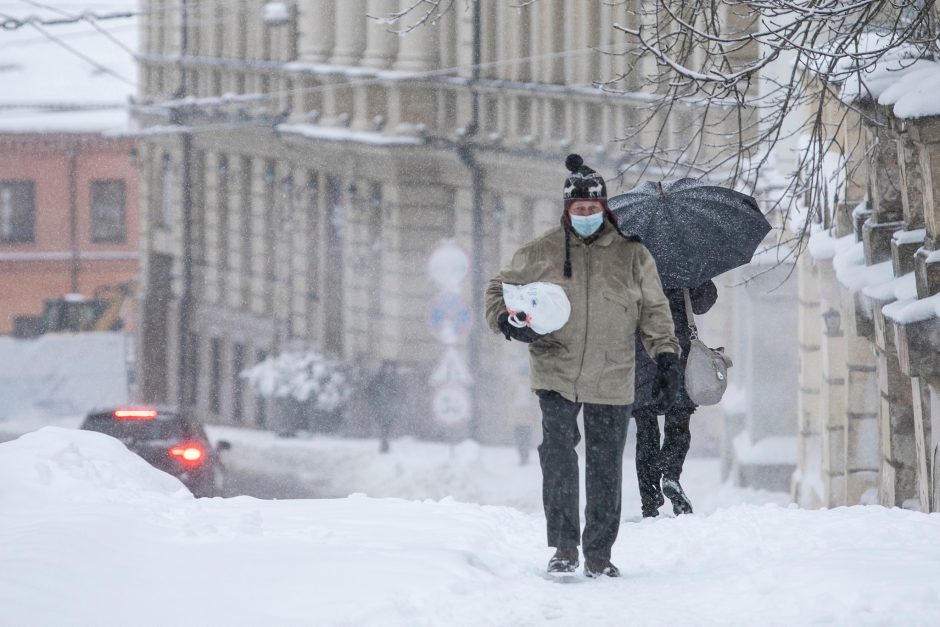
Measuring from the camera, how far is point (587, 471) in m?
7.56

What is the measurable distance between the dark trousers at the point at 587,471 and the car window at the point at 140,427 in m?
10.3

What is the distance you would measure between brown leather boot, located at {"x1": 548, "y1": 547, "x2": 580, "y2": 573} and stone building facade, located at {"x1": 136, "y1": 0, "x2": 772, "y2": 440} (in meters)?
17.1

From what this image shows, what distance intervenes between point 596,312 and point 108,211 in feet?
174

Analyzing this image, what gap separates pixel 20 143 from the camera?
57875 millimetres

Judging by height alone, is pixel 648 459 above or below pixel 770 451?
above

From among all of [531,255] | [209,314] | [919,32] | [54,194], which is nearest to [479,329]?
[209,314]

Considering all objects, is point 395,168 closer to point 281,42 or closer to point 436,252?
point 436,252

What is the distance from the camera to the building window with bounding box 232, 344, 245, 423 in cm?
3875

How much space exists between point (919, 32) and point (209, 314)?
31752 mm

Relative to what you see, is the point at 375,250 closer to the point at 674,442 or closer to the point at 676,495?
the point at 676,495

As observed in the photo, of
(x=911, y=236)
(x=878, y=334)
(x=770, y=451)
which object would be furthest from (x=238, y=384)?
(x=911, y=236)

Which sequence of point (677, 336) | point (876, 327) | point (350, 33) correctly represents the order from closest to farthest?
point (677, 336) → point (876, 327) → point (350, 33)

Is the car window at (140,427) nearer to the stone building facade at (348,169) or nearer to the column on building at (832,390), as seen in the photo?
the column on building at (832,390)

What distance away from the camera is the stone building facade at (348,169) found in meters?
29.3
